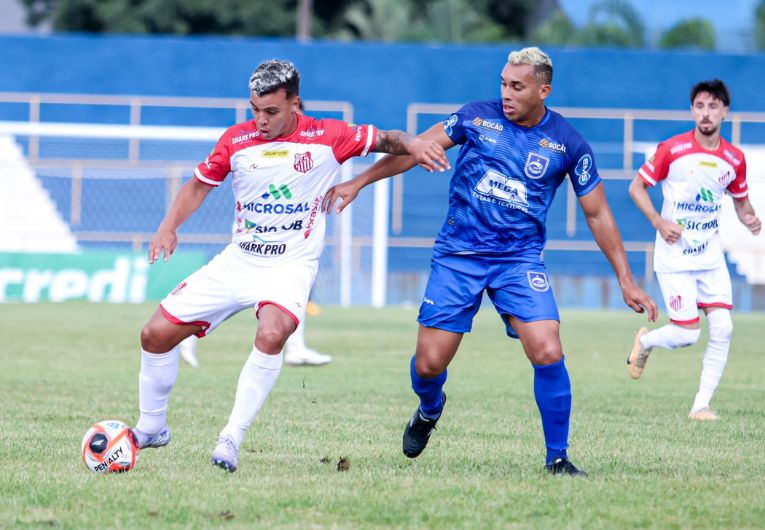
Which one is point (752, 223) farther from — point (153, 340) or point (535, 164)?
point (153, 340)

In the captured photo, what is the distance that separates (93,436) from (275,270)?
3.72 feet

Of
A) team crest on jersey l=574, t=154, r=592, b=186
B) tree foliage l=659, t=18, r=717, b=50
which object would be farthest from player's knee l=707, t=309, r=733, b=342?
tree foliage l=659, t=18, r=717, b=50

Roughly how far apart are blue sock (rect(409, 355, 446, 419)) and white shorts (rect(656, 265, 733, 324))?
2.87 metres

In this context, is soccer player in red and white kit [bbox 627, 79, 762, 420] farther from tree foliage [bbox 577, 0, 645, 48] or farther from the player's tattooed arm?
tree foliage [bbox 577, 0, 645, 48]

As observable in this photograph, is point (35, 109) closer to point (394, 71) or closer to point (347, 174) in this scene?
point (394, 71)

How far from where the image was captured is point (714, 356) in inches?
355

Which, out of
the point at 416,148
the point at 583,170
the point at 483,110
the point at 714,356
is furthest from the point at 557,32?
the point at 416,148

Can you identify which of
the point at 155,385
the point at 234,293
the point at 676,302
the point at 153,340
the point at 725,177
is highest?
the point at 725,177

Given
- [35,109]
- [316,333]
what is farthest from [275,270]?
[35,109]

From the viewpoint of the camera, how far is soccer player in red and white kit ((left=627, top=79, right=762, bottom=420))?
908cm

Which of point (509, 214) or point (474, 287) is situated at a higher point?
point (509, 214)

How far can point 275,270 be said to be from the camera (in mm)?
6367

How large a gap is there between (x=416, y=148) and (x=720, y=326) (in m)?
3.62

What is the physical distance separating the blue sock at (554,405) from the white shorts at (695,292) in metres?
3.08
